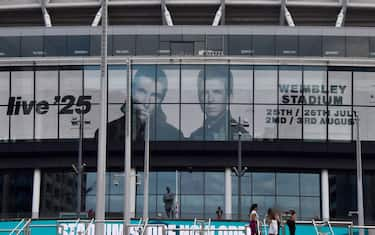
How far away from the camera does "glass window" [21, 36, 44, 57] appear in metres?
61.1

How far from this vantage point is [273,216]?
26125 millimetres

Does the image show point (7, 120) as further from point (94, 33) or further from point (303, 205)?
point (303, 205)

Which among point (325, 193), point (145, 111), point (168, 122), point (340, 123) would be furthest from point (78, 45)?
point (325, 193)

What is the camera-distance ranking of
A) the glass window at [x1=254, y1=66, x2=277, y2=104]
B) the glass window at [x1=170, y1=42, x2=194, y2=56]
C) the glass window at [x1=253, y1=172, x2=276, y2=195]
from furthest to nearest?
the glass window at [x1=170, y1=42, x2=194, y2=56], the glass window at [x1=253, y1=172, x2=276, y2=195], the glass window at [x1=254, y1=66, x2=277, y2=104]

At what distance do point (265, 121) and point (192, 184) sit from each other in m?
6.76

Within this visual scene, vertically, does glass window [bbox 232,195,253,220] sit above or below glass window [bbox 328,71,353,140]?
below

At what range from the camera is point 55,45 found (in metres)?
61.0

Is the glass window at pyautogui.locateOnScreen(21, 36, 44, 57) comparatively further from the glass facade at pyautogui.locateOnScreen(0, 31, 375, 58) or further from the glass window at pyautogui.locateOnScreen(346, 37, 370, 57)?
the glass window at pyautogui.locateOnScreen(346, 37, 370, 57)

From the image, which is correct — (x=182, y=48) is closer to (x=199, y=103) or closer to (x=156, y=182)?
(x=199, y=103)

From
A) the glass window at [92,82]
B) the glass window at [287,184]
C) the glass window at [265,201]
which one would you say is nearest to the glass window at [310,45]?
the glass window at [287,184]

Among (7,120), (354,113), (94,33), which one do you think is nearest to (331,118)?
(354,113)

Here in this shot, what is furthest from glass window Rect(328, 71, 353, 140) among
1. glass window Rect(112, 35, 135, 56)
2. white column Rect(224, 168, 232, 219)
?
glass window Rect(112, 35, 135, 56)

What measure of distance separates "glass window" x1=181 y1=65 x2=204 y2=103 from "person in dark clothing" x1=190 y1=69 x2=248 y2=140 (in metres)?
0.22

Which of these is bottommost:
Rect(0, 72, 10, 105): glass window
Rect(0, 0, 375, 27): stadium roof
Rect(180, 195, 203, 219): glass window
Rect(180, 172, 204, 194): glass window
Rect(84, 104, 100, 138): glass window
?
Rect(180, 195, 203, 219): glass window
